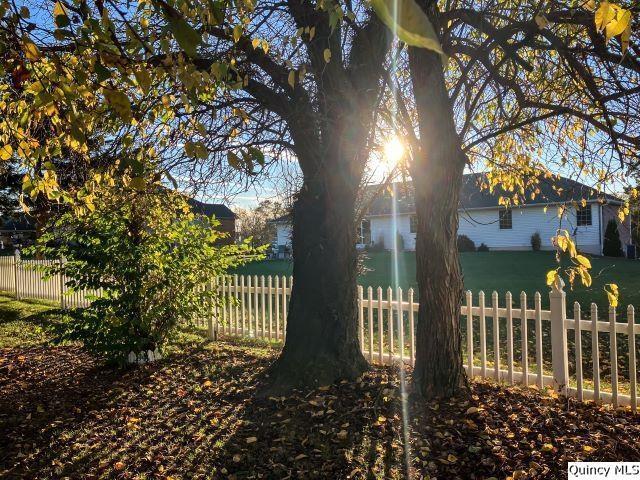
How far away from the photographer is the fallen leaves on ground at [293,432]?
3.79 meters

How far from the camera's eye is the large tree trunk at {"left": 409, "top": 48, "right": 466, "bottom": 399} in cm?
491

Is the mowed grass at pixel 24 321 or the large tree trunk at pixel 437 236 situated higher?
the large tree trunk at pixel 437 236

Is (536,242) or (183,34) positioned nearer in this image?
(183,34)

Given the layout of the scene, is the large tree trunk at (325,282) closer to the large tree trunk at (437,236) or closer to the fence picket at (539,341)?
the large tree trunk at (437,236)

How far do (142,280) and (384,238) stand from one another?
2967 cm

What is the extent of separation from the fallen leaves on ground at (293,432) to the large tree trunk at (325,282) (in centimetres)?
38

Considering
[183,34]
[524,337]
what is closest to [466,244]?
[524,337]

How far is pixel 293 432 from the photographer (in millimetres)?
4398

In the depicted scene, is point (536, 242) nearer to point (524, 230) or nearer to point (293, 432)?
point (524, 230)

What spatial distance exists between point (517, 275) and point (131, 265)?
16229 millimetres

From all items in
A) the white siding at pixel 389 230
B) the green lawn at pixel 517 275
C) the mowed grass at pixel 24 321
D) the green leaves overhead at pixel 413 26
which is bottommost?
the mowed grass at pixel 24 321

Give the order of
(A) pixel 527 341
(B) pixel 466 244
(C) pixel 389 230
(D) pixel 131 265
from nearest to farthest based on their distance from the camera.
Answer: (D) pixel 131 265 < (A) pixel 527 341 < (B) pixel 466 244 < (C) pixel 389 230

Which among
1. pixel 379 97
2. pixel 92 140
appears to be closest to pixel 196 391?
pixel 92 140

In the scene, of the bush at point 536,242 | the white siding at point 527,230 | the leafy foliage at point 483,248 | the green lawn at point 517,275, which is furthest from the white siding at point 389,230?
the bush at point 536,242
